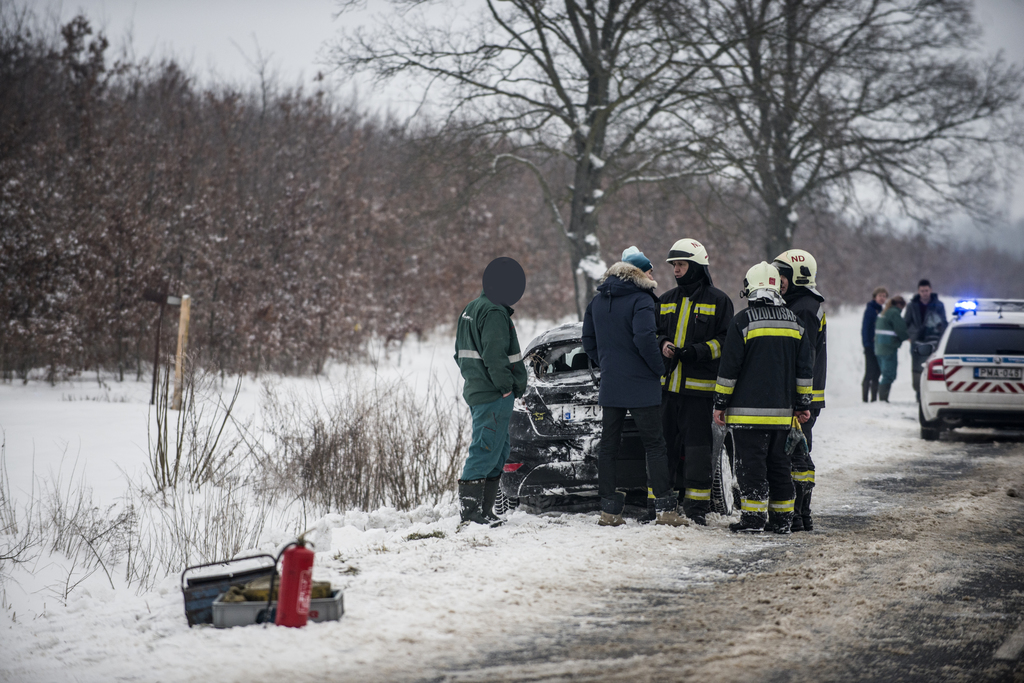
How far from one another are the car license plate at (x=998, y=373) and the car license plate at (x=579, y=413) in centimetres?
640

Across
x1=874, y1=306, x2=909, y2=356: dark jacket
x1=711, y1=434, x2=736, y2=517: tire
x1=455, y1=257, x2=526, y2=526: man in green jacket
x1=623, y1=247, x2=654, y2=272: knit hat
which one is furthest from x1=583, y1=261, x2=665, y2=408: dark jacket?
x1=874, y1=306, x2=909, y2=356: dark jacket

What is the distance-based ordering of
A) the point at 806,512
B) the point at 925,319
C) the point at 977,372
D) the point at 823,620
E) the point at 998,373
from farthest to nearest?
the point at 925,319 < the point at 977,372 < the point at 998,373 < the point at 806,512 < the point at 823,620

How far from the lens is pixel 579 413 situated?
6223 millimetres

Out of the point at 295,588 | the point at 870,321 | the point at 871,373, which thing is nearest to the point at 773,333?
the point at 295,588

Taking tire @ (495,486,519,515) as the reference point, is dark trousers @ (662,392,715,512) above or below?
above

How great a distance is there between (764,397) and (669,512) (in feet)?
3.72

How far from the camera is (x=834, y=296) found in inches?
2183

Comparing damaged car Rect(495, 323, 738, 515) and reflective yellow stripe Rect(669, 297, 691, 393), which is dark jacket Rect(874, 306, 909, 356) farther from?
reflective yellow stripe Rect(669, 297, 691, 393)

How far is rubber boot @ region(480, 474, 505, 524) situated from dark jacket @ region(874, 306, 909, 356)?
35.7 ft

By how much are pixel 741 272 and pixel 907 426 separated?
31.9m

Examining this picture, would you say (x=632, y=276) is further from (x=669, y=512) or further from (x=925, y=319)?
(x=925, y=319)

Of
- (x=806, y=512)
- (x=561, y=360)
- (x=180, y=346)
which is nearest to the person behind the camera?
(x=806, y=512)

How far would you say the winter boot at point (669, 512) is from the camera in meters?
5.95

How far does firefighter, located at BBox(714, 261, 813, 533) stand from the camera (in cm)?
577
